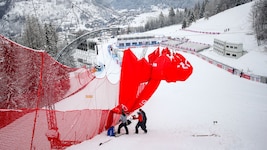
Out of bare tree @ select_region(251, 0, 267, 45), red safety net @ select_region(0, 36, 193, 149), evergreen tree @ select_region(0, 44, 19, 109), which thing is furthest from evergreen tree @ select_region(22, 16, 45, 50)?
bare tree @ select_region(251, 0, 267, 45)

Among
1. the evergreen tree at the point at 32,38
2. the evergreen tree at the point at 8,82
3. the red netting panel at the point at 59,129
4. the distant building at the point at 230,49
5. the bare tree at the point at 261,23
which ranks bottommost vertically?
the red netting panel at the point at 59,129

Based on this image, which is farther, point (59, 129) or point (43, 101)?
point (43, 101)

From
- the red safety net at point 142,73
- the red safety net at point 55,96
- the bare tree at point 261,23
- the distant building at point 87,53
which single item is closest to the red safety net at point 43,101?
the red safety net at point 55,96

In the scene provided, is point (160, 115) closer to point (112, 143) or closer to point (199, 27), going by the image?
point (112, 143)

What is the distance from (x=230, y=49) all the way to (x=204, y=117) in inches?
1172

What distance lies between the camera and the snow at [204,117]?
9.38m

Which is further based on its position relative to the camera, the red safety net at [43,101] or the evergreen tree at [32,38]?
the evergreen tree at [32,38]

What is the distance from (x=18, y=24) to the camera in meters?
158

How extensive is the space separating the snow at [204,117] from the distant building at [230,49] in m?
13.3

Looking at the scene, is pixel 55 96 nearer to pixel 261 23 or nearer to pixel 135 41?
pixel 135 41

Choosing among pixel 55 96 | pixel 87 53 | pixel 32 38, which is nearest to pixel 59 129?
pixel 55 96

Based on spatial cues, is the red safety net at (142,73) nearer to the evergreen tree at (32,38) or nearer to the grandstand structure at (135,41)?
the evergreen tree at (32,38)

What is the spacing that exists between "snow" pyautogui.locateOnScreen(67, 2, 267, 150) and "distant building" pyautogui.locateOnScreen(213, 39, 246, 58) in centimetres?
1327

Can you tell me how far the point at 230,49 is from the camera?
38.5 m
